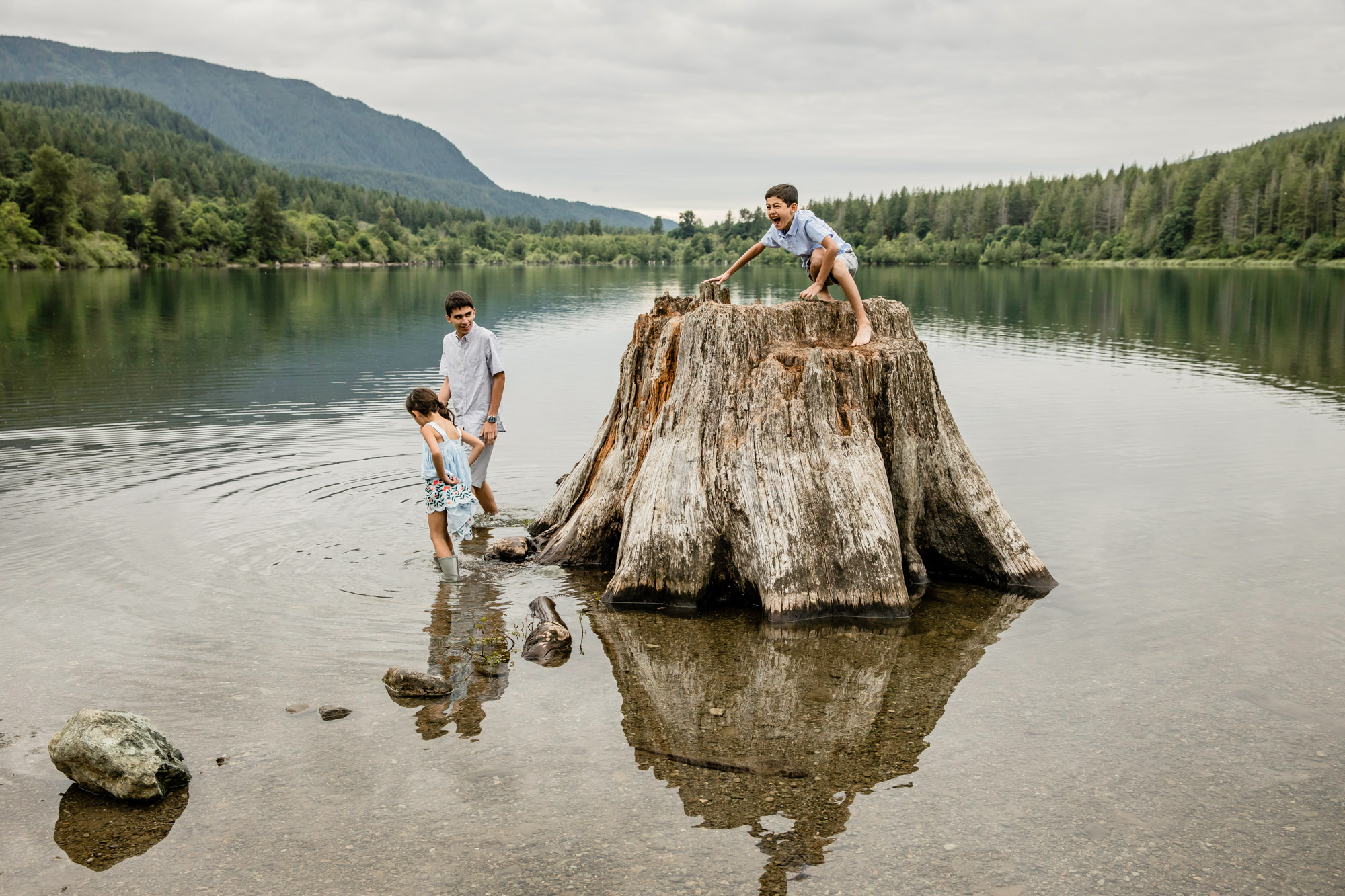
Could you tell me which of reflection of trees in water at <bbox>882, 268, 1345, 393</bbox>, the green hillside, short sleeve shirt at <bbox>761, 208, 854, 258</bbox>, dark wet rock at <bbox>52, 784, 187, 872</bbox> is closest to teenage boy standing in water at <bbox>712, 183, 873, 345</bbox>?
short sleeve shirt at <bbox>761, 208, 854, 258</bbox>

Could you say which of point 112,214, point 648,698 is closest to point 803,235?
point 648,698

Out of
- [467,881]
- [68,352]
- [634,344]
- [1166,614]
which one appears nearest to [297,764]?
[467,881]

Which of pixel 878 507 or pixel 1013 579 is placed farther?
pixel 1013 579

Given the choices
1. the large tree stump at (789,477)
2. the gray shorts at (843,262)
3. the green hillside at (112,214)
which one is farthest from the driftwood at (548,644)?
the green hillside at (112,214)

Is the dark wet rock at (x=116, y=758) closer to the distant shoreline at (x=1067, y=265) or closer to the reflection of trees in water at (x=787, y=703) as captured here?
the reflection of trees in water at (x=787, y=703)

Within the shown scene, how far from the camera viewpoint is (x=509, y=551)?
1091cm

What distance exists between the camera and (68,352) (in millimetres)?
31312

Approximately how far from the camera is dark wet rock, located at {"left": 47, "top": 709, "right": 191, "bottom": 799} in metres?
5.71

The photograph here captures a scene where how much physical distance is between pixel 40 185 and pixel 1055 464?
130678 millimetres

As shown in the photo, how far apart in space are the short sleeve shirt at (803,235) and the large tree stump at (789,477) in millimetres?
758

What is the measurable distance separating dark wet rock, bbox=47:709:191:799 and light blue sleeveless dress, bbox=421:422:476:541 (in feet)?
14.6

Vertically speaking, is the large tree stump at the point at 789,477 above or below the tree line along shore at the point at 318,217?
below

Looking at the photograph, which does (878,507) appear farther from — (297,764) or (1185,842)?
(297,764)

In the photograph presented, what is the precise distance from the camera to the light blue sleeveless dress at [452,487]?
10.3 metres
